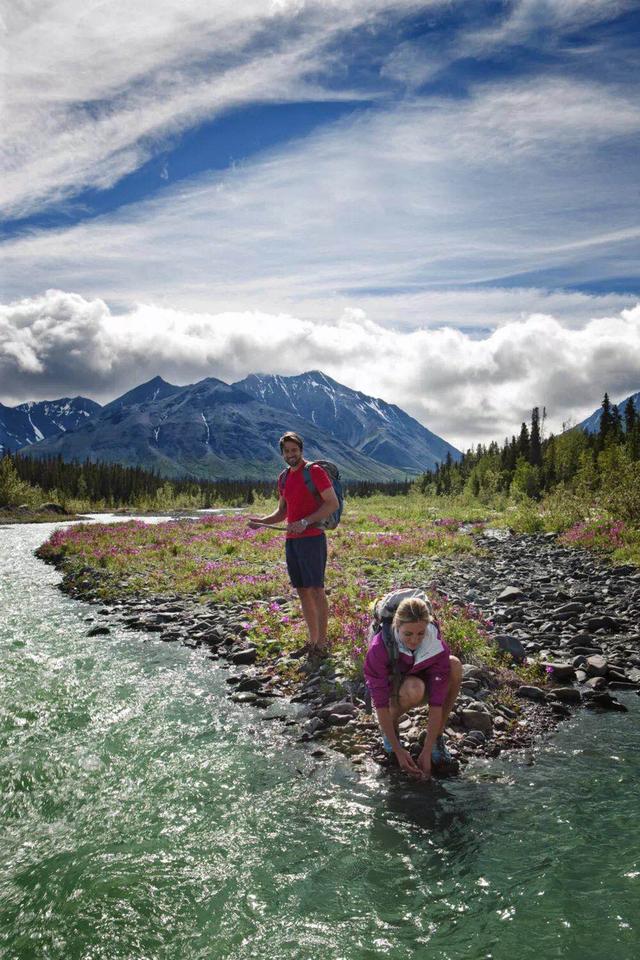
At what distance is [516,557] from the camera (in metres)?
22.3

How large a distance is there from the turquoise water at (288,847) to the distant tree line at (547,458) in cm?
5475

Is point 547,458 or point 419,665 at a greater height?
point 547,458

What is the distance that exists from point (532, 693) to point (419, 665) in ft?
10.3

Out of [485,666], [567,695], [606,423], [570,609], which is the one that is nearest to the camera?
[567,695]

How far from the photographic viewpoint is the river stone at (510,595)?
1413 centimetres

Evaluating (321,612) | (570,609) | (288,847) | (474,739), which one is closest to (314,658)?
(321,612)

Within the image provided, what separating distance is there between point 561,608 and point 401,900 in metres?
9.59

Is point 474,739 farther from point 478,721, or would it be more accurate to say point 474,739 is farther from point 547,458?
point 547,458

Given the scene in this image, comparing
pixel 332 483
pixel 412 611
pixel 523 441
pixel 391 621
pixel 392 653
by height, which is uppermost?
pixel 523 441

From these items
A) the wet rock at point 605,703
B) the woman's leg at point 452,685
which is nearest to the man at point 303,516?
the woman's leg at point 452,685

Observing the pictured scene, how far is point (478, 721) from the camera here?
723 centimetres

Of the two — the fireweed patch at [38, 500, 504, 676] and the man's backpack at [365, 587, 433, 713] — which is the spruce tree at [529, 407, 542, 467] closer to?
the fireweed patch at [38, 500, 504, 676]

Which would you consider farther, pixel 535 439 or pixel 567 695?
pixel 535 439

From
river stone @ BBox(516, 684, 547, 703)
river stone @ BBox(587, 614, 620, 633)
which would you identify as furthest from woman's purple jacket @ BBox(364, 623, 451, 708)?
river stone @ BBox(587, 614, 620, 633)
